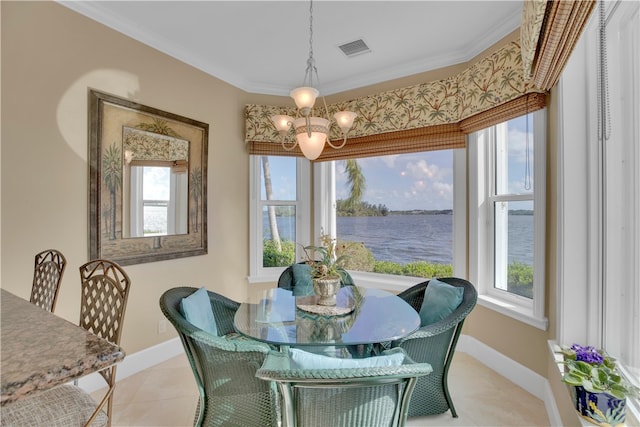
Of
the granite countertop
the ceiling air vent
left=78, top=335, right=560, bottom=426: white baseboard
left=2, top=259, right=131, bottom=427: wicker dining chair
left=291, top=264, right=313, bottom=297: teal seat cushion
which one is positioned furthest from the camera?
the ceiling air vent

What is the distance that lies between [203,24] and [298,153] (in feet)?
5.40

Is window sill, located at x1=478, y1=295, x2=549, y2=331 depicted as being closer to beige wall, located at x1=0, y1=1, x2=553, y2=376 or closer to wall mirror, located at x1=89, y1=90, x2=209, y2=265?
beige wall, located at x1=0, y1=1, x2=553, y2=376

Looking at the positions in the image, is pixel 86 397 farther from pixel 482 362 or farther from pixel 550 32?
pixel 482 362

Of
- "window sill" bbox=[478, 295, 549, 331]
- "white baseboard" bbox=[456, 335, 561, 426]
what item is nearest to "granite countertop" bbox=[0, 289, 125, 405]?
"white baseboard" bbox=[456, 335, 561, 426]

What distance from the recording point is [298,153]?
384 centimetres

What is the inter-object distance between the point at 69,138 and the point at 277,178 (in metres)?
2.09

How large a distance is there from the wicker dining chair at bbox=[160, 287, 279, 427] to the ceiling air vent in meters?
2.60

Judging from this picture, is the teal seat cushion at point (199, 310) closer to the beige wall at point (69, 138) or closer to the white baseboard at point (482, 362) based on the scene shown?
the beige wall at point (69, 138)

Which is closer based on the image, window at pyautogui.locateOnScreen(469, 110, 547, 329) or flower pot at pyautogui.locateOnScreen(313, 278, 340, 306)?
flower pot at pyautogui.locateOnScreen(313, 278, 340, 306)

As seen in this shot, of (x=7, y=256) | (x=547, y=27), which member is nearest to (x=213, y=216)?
(x=7, y=256)

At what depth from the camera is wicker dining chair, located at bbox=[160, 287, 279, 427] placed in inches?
54.4

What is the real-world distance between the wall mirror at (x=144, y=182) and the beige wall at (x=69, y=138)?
0.08m

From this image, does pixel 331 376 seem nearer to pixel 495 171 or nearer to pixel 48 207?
pixel 48 207

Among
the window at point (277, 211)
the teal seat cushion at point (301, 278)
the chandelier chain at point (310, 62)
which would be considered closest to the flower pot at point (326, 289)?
the teal seat cushion at point (301, 278)
